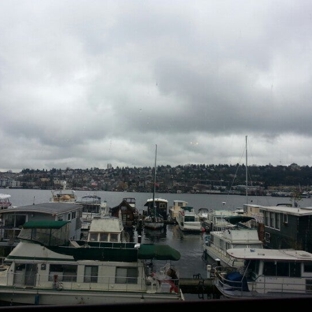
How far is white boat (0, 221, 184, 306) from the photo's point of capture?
1239 cm

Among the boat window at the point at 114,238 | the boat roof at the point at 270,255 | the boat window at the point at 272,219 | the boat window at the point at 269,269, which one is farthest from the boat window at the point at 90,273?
the boat window at the point at 272,219

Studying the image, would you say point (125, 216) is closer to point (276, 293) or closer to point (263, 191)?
point (276, 293)

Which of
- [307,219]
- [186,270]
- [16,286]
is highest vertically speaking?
[307,219]

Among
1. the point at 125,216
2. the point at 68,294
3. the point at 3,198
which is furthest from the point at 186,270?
the point at 3,198

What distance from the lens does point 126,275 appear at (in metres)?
13.0

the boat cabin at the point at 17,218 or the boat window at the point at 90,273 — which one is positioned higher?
the boat cabin at the point at 17,218

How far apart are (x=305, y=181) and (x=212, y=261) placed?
11115cm

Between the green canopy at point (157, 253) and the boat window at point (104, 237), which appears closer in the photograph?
the green canopy at point (157, 253)

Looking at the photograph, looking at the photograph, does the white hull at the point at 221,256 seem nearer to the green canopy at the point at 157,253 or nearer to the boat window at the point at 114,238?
the green canopy at the point at 157,253

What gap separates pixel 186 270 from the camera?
2136 cm

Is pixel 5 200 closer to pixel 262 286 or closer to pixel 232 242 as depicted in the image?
pixel 232 242

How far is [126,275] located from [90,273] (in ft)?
4.59

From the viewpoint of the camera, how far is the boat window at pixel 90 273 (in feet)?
42.2

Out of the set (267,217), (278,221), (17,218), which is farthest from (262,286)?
(17,218)
